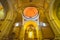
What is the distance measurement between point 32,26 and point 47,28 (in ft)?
3.50

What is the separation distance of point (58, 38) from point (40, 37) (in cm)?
81

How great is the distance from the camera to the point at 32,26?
6.80 meters

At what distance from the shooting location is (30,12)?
23.5ft

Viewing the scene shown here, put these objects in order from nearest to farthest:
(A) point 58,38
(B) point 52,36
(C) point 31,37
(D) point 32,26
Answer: (A) point 58,38
(B) point 52,36
(C) point 31,37
(D) point 32,26

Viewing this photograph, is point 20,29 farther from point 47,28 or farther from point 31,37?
point 47,28

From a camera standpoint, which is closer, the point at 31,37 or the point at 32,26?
the point at 31,37

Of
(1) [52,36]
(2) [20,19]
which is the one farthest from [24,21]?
(1) [52,36]

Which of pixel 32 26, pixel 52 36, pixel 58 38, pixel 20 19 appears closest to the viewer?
pixel 58 38

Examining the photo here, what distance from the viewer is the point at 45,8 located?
6.54 meters

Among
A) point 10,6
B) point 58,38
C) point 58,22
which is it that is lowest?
point 58,38

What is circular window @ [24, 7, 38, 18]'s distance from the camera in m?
6.83

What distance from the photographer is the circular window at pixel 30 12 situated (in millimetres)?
6827

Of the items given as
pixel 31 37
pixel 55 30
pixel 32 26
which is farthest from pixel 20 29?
pixel 55 30

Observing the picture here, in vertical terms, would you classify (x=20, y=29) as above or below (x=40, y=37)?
above
